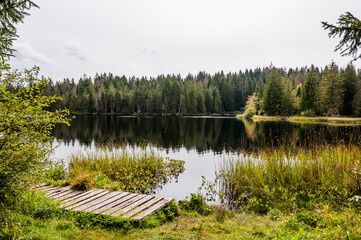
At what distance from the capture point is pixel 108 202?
5.70 m

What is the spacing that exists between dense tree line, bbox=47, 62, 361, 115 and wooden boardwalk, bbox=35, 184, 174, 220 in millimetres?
57463

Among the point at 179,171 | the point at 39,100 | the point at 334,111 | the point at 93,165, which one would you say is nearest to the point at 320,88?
the point at 334,111

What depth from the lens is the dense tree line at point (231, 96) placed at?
52.6 m

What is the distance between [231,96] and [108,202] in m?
104

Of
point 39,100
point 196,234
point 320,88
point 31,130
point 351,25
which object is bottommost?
point 196,234

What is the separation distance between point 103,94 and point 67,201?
91.8 meters

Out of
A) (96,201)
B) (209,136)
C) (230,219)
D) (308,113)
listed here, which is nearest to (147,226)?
(96,201)

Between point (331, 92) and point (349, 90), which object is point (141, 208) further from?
point (349, 90)

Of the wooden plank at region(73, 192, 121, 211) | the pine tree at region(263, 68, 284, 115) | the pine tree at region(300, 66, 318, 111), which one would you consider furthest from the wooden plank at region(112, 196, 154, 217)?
the pine tree at region(263, 68, 284, 115)

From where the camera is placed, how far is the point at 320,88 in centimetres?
5331

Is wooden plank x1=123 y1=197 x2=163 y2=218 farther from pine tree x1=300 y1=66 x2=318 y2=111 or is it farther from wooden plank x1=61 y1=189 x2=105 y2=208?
pine tree x1=300 y1=66 x2=318 y2=111

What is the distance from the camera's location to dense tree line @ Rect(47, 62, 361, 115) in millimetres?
52625

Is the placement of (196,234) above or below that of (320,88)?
below

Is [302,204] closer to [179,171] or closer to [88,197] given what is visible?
[88,197]
